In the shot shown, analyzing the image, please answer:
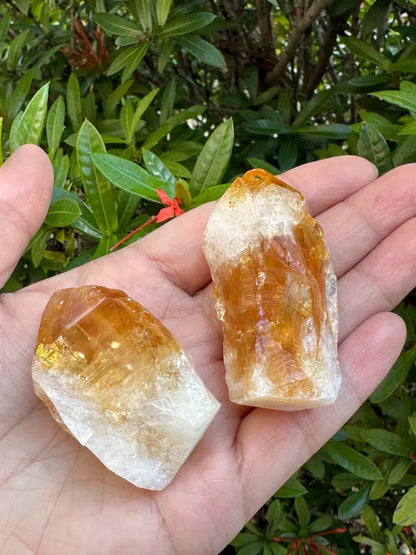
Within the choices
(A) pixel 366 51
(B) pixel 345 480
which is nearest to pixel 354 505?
(B) pixel 345 480

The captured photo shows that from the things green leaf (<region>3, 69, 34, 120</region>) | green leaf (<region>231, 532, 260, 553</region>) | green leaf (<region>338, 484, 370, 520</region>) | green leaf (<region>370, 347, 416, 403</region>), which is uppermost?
green leaf (<region>3, 69, 34, 120</region>)

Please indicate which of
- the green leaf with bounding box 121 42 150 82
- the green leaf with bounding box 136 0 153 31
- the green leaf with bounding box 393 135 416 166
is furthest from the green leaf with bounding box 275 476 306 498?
the green leaf with bounding box 136 0 153 31

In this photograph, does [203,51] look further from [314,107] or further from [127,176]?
[127,176]

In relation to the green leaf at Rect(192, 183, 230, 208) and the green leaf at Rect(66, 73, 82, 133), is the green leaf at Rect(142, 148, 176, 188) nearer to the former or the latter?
the green leaf at Rect(192, 183, 230, 208)

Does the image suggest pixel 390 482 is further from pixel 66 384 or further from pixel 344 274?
pixel 66 384

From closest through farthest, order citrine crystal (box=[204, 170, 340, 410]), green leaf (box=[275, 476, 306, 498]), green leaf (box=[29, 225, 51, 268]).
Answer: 1. citrine crystal (box=[204, 170, 340, 410])
2. green leaf (box=[29, 225, 51, 268])
3. green leaf (box=[275, 476, 306, 498])

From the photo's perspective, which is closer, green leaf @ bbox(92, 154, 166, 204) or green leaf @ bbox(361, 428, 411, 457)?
green leaf @ bbox(92, 154, 166, 204)

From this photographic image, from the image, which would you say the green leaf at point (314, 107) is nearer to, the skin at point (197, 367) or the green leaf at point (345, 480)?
the skin at point (197, 367)

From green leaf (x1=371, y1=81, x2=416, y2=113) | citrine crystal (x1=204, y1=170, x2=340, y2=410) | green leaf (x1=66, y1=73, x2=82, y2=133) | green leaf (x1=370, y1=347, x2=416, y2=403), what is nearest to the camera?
citrine crystal (x1=204, y1=170, x2=340, y2=410)

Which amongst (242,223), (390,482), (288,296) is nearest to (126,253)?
(242,223)
